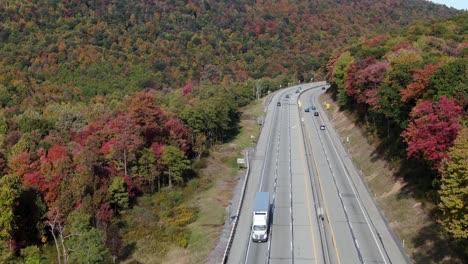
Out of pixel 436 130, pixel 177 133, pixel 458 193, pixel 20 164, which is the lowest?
pixel 20 164

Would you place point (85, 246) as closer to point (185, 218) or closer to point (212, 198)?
point (185, 218)

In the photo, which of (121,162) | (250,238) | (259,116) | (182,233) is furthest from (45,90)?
(250,238)

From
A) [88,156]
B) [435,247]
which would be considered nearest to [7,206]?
[88,156]

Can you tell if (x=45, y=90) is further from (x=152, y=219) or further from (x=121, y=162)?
(x=152, y=219)

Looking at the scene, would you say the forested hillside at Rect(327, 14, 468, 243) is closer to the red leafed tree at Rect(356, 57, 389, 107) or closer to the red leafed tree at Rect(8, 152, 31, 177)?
the red leafed tree at Rect(356, 57, 389, 107)

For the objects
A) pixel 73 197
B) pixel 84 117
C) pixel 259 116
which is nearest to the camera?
pixel 73 197

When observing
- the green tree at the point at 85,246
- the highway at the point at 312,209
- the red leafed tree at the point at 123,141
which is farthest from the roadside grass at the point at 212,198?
the red leafed tree at the point at 123,141
